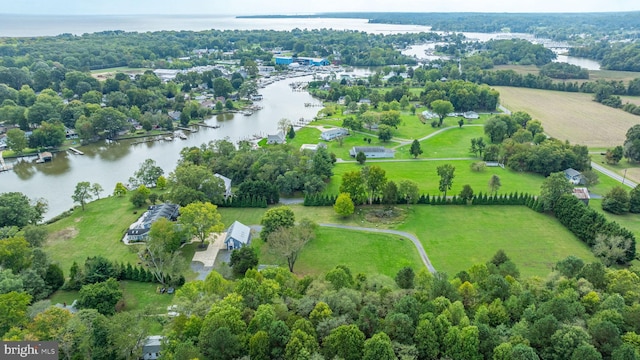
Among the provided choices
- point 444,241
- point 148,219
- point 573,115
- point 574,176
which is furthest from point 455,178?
point 573,115

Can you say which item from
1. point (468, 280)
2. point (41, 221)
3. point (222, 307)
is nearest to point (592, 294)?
point (468, 280)

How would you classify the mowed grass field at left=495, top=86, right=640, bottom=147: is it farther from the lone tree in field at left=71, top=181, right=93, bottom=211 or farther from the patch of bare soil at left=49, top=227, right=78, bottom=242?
the patch of bare soil at left=49, top=227, right=78, bottom=242

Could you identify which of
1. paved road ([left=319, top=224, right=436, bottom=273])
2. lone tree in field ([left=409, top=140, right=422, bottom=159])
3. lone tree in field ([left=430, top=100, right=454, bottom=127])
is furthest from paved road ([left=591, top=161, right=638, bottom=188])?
paved road ([left=319, top=224, right=436, bottom=273])

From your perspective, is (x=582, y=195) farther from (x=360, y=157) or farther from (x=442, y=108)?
(x=442, y=108)

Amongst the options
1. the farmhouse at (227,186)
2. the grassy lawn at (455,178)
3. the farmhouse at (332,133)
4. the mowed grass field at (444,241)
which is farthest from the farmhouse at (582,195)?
the farmhouse at (227,186)

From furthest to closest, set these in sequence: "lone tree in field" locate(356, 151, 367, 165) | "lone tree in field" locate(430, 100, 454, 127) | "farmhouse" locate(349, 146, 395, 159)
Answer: "lone tree in field" locate(430, 100, 454, 127), "farmhouse" locate(349, 146, 395, 159), "lone tree in field" locate(356, 151, 367, 165)

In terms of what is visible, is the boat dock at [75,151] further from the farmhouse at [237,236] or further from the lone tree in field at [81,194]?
the farmhouse at [237,236]

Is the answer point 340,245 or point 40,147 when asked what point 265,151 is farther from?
point 40,147
